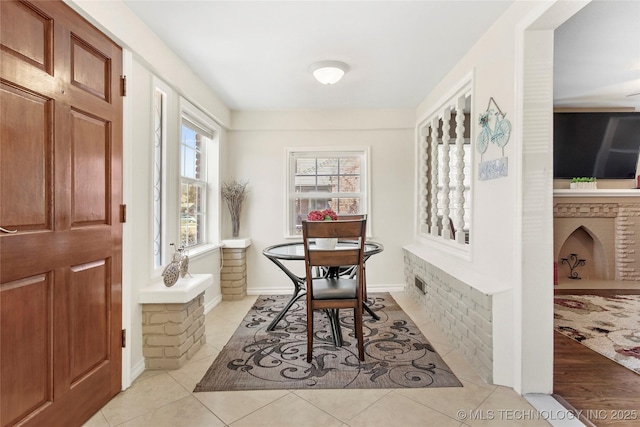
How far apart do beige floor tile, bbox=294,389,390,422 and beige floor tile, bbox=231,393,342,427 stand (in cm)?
4

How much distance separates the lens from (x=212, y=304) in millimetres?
3809

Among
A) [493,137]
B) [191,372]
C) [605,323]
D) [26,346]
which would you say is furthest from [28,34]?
[605,323]

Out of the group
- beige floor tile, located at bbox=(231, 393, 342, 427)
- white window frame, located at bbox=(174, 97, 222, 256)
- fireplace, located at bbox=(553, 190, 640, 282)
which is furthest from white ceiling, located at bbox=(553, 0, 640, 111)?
white window frame, located at bbox=(174, 97, 222, 256)

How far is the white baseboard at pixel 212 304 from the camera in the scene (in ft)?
11.9

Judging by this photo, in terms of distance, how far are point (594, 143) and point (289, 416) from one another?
5415mm

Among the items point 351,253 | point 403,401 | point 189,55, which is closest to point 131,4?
point 189,55

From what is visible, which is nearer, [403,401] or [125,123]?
[403,401]

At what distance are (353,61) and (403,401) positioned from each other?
2698 millimetres

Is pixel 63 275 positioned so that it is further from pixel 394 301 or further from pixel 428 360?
pixel 394 301

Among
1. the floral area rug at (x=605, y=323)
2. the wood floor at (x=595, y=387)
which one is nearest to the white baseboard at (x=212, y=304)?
the wood floor at (x=595, y=387)

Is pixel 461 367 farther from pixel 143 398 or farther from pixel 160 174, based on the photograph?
pixel 160 174

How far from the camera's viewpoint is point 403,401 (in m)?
1.93

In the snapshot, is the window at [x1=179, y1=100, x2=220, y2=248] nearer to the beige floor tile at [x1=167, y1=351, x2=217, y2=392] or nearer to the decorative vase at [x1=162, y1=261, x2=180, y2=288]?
the decorative vase at [x1=162, y1=261, x2=180, y2=288]

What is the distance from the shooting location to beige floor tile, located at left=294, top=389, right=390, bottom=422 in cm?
184
